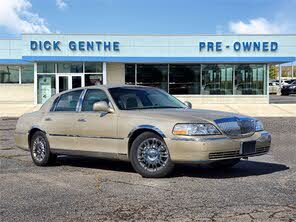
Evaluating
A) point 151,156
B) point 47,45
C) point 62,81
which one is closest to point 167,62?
point 62,81

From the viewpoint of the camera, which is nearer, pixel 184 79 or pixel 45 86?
pixel 45 86

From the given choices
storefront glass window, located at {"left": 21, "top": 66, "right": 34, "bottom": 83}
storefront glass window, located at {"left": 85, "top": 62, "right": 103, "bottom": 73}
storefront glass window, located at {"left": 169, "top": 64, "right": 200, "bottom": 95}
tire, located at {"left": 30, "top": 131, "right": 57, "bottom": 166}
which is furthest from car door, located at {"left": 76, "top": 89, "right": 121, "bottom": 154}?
storefront glass window, located at {"left": 21, "top": 66, "right": 34, "bottom": 83}

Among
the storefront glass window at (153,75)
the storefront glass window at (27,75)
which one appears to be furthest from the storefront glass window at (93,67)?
the storefront glass window at (27,75)

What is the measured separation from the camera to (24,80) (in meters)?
36.2

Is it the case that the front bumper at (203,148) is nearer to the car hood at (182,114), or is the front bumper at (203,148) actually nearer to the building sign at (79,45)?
the car hood at (182,114)

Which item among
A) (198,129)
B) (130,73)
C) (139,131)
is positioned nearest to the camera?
(198,129)

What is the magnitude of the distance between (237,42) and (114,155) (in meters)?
25.3

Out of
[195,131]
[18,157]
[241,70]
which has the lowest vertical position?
[18,157]

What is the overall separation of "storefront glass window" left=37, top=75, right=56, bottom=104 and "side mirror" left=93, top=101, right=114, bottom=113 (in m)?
25.1

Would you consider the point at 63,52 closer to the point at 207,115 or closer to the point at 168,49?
the point at 168,49

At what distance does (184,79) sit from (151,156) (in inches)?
1021

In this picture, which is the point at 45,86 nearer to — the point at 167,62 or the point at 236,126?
the point at 167,62

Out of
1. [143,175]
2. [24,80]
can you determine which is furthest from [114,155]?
[24,80]

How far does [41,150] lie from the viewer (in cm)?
943
